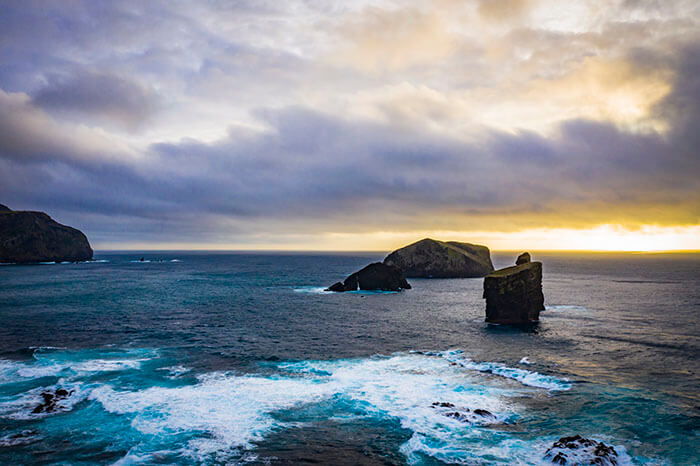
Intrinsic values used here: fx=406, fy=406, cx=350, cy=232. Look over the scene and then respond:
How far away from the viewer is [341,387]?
29.4 meters

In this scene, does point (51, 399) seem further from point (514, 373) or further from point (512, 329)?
point (512, 329)

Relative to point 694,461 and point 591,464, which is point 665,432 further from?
point 591,464

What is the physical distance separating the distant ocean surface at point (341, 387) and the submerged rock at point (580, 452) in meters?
0.66

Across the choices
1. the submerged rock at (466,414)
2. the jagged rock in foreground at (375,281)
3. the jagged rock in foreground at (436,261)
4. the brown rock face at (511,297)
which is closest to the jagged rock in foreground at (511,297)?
the brown rock face at (511,297)

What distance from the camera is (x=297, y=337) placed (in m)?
47.7

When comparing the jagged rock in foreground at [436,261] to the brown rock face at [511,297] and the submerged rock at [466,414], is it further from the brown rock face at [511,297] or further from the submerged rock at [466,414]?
the submerged rock at [466,414]

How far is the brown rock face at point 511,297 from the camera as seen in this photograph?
56.0m

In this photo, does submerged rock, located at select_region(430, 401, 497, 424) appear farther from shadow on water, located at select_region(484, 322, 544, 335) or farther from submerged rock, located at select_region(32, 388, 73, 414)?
shadow on water, located at select_region(484, 322, 544, 335)

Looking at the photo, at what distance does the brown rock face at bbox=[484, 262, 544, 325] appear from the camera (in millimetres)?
55969

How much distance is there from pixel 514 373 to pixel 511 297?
25517mm

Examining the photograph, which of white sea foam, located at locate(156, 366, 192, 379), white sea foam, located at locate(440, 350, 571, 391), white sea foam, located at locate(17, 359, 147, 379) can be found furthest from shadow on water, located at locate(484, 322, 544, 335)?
white sea foam, located at locate(17, 359, 147, 379)

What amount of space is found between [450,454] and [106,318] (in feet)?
187

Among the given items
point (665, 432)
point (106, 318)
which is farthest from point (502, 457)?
point (106, 318)

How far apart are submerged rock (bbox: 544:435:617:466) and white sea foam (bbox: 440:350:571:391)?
9.91m
